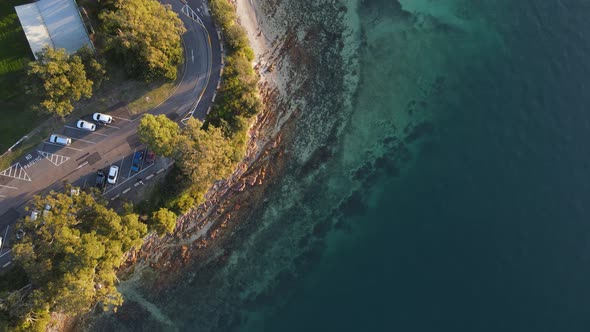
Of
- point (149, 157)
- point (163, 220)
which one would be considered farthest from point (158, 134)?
point (163, 220)

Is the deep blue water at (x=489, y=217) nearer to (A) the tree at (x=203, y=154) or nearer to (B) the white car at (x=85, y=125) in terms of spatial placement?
(A) the tree at (x=203, y=154)

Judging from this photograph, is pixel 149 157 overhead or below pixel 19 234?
overhead

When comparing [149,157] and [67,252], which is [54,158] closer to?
[149,157]

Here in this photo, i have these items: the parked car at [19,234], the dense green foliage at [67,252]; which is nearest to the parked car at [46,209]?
the dense green foliage at [67,252]

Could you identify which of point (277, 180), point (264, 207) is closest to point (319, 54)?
point (277, 180)

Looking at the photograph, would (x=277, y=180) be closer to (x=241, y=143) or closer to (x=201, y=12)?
(x=241, y=143)

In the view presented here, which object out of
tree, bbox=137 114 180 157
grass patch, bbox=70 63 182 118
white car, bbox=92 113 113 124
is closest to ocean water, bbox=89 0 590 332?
tree, bbox=137 114 180 157
